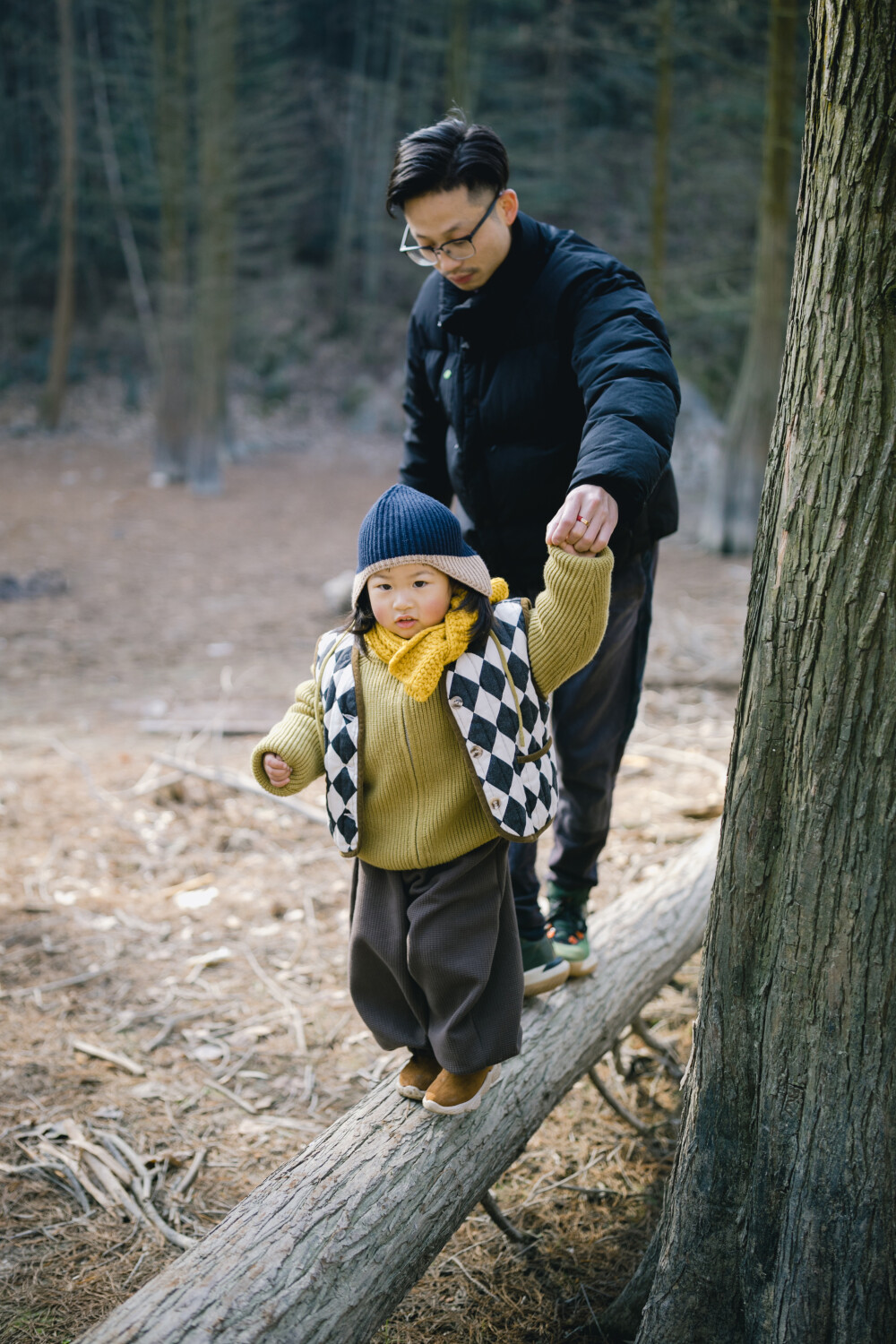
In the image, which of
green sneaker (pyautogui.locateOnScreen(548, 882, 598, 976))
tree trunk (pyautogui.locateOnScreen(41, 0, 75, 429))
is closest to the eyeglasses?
green sneaker (pyautogui.locateOnScreen(548, 882, 598, 976))

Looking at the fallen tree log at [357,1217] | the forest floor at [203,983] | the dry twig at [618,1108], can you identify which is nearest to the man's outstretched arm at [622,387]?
the fallen tree log at [357,1217]

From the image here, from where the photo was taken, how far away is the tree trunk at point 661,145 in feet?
36.3

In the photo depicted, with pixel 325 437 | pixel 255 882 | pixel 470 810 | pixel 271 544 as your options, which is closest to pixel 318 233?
pixel 325 437

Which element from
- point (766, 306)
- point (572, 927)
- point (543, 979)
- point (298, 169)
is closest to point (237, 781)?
point (572, 927)

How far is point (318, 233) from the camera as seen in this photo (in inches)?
1093

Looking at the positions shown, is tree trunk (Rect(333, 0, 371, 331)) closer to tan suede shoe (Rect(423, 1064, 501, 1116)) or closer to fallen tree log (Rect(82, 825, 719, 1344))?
fallen tree log (Rect(82, 825, 719, 1344))

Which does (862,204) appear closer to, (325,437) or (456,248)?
(456,248)

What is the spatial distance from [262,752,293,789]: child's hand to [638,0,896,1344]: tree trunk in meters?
0.90

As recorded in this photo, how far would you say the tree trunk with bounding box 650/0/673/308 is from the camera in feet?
36.3

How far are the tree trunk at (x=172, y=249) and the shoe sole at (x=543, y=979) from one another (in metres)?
13.8

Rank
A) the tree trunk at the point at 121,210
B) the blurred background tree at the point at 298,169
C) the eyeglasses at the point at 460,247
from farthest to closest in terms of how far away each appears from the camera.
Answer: the tree trunk at the point at 121,210, the blurred background tree at the point at 298,169, the eyeglasses at the point at 460,247

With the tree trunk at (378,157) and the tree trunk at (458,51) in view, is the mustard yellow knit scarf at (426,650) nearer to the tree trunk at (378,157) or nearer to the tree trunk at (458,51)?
the tree trunk at (458,51)

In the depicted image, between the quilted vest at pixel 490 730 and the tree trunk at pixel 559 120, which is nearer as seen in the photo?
the quilted vest at pixel 490 730

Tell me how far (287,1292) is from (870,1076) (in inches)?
43.9
